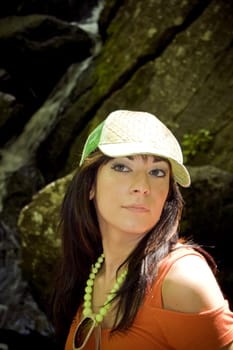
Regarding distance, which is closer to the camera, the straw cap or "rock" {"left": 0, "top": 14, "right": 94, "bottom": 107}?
the straw cap

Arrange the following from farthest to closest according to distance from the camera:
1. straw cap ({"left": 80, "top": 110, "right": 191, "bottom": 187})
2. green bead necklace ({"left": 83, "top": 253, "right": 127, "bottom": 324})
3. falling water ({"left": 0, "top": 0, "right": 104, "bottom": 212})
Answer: falling water ({"left": 0, "top": 0, "right": 104, "bottom": 212}) → green bead necklace ({"left": 83, "top": 253, "right": 127, "bottom": 324}) → straw cap ({"left": 80, "top": 110, "right": 191, "bottom": 187})

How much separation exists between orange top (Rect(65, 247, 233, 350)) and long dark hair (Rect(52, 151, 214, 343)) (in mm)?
36

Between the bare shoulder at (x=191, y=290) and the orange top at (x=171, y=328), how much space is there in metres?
0.02

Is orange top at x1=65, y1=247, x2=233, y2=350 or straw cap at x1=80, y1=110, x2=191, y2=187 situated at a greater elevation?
straw cap at x1=80, y1=110, x2=191, y2=187

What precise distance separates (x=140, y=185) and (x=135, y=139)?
17cm

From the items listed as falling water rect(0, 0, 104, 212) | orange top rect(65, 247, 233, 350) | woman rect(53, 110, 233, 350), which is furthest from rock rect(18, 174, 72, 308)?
orange top rect(65, 247, 233, 350)

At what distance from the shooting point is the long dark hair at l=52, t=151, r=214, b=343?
6.79 feet

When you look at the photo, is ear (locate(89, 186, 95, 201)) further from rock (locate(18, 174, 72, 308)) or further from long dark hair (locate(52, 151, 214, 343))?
rock (locate(18, 174, 72, 308))

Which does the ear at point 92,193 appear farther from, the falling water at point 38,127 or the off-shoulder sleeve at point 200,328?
the falling water at point 38,127

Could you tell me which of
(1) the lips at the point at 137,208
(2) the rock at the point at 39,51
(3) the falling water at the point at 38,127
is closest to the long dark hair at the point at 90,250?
(1) the lips at the point at 137,208

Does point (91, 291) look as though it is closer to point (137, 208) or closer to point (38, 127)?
point (137, 208)

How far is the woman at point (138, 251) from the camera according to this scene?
1898 millimetres

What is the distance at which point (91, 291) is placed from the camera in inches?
95.1

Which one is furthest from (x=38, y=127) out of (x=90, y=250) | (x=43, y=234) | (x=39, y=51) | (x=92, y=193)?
(x=92, y=193)
